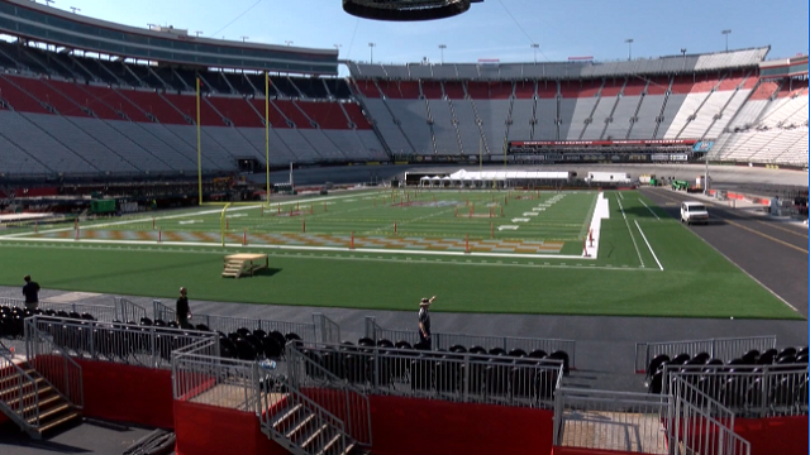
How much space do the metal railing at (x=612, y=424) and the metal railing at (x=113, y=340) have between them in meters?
5.53

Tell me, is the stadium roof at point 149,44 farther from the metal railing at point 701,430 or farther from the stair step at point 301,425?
the metal railing at point 701,430

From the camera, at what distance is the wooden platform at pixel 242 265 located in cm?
2138

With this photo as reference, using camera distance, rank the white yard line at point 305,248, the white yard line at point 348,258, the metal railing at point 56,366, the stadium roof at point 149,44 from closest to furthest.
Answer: the metal railing at point 56,366 → the white yard line at point 348,258 → the white yard line at point 305,248 → the stadium roof at point 149,44

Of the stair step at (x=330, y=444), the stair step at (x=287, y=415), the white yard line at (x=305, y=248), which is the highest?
the white yard line at (x=305, y=248)

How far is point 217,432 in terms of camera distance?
848 cm

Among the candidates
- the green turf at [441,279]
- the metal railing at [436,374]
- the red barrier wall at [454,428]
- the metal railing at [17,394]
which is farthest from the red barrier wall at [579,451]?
the green turf at [441,279]

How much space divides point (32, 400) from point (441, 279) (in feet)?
41.9

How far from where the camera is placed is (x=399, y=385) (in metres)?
9.77

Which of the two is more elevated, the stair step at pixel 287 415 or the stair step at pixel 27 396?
the stair step at pixel 287 415

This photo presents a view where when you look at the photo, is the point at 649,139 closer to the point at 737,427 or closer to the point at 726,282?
the point at 726,282

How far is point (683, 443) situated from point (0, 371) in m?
10.2

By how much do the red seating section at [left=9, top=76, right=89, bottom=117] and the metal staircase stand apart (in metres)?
60.8

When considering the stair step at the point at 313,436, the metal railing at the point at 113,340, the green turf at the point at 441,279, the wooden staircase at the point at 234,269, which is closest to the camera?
the stair step at the point at 313,436

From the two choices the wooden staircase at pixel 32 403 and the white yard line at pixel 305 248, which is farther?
the white yard line at pixel 305 248
